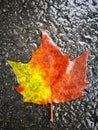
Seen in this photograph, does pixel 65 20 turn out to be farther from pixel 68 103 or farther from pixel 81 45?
pixel 68 103

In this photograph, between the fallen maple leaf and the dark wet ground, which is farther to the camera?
the dark wet ground

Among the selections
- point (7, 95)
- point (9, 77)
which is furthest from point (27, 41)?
point (7, 95)

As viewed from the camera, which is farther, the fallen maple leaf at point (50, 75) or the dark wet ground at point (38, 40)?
the dark wet ground at point (38, 40)

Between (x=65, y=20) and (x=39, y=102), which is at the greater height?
(x=65, y=20)
